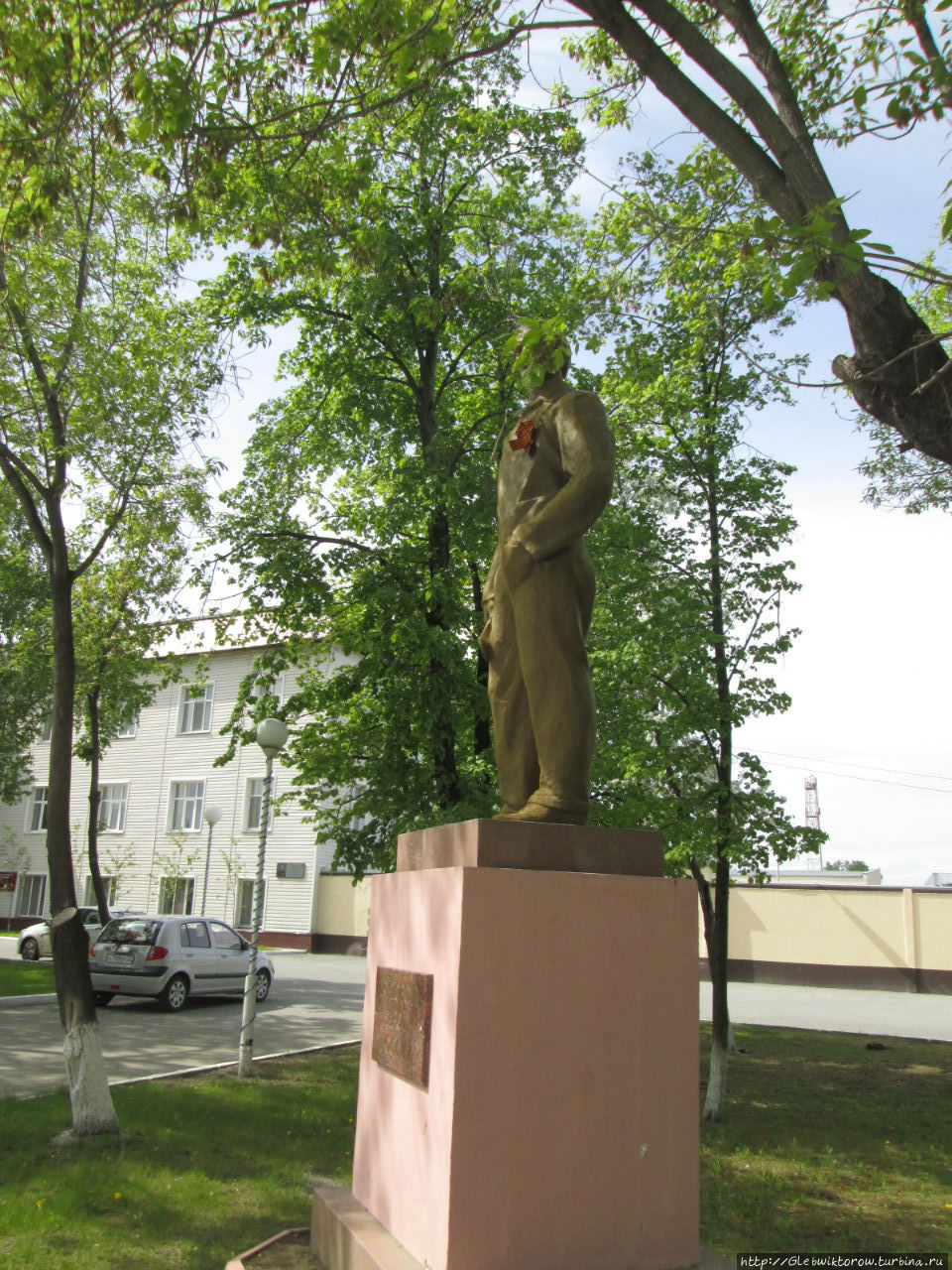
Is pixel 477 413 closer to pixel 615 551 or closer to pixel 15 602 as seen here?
pixel 615 551

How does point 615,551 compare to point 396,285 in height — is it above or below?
below

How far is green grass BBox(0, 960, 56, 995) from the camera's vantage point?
679 inches

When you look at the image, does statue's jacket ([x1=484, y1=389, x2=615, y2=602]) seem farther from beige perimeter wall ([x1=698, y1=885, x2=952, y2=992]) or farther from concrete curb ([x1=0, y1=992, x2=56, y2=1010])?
beige perimeter wall ([x1=698, y1=885, x2=952, y2=992])

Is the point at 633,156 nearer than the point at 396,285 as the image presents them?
Yes

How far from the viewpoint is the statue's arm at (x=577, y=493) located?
427 cm

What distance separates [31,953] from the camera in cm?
2414

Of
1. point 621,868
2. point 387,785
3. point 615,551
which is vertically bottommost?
point 621,868

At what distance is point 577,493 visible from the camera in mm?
4266

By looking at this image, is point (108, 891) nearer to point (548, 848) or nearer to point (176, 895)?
point (176, 895)

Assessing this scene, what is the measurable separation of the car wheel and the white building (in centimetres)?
1196

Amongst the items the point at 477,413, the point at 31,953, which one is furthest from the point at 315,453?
the point at 31,953

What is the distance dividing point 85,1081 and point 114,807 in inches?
1133

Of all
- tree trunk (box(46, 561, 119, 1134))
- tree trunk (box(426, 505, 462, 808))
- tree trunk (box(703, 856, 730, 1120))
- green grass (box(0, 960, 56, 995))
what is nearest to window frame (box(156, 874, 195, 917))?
green grass (box(0, 960, 56, 995))

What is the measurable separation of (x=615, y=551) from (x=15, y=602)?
46.0 ft
